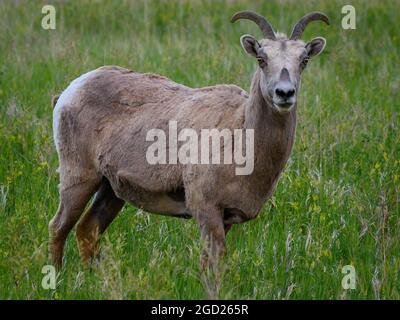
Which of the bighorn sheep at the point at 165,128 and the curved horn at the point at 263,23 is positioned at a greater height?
the curved horn at the point at 263,23

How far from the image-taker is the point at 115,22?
474 inches

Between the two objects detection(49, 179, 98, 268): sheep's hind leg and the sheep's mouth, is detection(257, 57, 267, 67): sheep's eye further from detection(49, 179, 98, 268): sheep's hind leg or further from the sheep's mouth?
detection(49, 179, 98, 268): sheep's hind leg

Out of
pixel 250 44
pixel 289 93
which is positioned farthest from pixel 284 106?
pixel 250 44

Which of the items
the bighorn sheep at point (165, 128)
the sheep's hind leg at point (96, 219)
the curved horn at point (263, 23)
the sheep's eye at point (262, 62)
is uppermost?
the curved horn at point (263, 23)

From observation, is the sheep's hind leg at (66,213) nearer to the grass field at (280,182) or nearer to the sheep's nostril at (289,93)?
the grass field at (280,182)

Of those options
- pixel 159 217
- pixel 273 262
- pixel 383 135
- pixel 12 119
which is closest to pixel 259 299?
pixel 273 262

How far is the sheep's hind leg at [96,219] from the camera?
258 inches

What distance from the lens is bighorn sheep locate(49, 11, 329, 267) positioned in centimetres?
566

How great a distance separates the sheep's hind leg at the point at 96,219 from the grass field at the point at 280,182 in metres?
0.10

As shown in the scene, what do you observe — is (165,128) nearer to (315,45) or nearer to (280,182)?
(315,45)

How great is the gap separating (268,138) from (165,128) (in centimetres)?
77

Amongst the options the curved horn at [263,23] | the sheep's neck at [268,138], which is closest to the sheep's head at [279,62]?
the curved horn at [263,23]

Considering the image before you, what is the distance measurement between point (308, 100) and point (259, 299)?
390 cm

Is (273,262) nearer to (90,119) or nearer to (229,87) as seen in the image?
(229,87)
